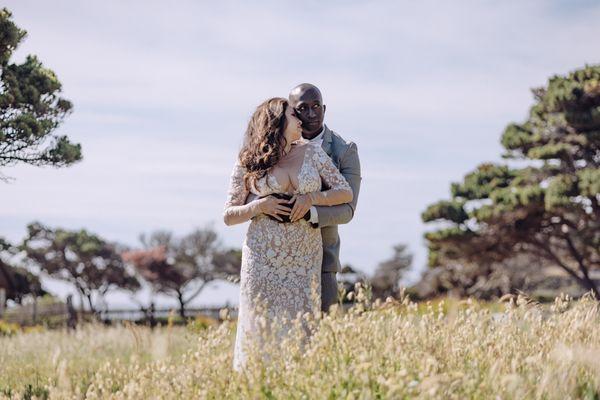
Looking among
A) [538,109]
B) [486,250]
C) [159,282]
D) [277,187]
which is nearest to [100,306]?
[159,282]

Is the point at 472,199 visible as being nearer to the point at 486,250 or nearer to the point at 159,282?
the point at 486,250

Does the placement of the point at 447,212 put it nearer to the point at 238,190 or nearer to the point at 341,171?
the point at 341,171

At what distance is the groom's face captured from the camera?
5.12 m

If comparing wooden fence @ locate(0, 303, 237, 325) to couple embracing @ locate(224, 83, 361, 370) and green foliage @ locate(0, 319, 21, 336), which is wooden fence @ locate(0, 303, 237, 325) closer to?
green foliage @ locate(0, 319, 21, 336)

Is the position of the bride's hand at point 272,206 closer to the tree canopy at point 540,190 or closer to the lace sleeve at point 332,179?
the lace sleeve at point 332,179

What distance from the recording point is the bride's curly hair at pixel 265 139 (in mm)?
5188

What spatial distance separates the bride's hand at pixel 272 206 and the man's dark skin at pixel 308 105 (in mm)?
590

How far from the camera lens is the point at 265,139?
205 inches

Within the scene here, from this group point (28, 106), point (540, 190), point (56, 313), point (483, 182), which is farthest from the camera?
point (56, 313)

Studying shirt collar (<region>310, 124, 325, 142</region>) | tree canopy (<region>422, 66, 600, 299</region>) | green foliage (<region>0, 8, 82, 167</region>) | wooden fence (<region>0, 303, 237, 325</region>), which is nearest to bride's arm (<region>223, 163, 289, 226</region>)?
shirt collar (<region>310, 124, 325, 142</region>)

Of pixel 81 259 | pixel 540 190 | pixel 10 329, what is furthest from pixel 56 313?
pixel 540 190

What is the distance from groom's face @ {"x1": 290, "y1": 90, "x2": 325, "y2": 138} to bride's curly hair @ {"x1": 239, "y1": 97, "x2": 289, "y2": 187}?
0.10 meters

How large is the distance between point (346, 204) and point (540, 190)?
20791 mm

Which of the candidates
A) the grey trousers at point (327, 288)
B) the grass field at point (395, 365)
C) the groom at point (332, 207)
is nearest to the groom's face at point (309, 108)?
the groom at point (332, 207)
